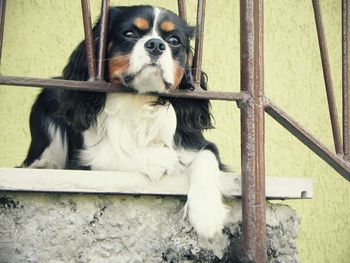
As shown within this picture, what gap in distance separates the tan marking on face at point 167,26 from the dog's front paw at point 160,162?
491mm

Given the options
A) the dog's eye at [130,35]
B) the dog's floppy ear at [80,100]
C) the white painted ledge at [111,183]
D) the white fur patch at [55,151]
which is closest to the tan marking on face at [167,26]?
the dog's eye at [130,35]

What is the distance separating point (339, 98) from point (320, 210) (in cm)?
71

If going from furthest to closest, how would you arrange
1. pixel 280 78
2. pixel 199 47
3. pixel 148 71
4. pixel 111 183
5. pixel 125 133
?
1. pixel 280 78
2. pixel 125 133
3. pixel 148 71
4. pixel 199 47
5. pixel 111 183

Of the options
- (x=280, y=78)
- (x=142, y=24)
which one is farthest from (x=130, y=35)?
(x=280, y=78)

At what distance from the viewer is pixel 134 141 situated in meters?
3.36

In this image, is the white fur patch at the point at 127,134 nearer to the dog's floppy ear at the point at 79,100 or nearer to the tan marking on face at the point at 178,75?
the dog's floppy ear at the point at 79,100

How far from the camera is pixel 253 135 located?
8.83ft

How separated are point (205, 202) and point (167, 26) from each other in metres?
0.81

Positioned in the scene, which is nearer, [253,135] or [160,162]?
[253,135]

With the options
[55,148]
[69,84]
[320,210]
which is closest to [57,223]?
[69,84]

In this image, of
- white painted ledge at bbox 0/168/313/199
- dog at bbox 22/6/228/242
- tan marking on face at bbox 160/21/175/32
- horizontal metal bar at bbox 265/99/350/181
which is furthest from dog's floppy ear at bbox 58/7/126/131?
horizontal metal bar at bbox 265/99/350/181

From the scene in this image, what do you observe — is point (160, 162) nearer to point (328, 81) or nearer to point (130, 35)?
point (130, 35)

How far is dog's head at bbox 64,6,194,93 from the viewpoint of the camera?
118 inches

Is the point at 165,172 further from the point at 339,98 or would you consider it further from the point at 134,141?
the point at 339,98
